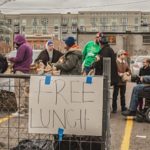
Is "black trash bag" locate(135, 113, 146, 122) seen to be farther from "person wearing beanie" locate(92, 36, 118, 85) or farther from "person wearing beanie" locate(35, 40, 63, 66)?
"person wearing beanie" locate(35, 40, 63, 66)

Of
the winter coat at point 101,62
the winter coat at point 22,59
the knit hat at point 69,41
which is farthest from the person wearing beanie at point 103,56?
the knit hat at point 69,41

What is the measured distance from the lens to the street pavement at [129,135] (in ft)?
28.1

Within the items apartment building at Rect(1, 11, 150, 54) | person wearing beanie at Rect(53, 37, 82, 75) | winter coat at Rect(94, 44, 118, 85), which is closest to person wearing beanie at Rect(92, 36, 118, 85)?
winter coat at Rect(94, 44, 118, 85)

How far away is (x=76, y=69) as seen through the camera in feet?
32.1

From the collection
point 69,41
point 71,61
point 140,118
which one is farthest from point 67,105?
point 140,118

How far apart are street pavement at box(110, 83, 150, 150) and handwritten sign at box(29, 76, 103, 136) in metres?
3.00

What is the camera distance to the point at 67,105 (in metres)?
5.41

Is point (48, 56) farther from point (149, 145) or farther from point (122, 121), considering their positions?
point (149, 145)

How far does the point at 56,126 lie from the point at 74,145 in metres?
0.51

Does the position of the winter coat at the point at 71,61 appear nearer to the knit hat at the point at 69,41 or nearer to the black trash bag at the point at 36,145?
the knit hat at the point at 69,41

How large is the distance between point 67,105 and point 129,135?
4.31 meters

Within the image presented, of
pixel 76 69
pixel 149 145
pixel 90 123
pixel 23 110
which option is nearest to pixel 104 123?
pixel 90 123

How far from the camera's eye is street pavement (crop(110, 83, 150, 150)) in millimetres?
8570

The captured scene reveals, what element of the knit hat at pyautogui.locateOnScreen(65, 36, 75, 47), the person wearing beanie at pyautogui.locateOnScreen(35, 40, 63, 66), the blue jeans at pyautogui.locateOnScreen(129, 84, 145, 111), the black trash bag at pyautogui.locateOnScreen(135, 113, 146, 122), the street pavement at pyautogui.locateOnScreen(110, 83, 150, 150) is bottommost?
the street pavement at pyautogui.locateOnScreen(110, 83, 150, 150)
